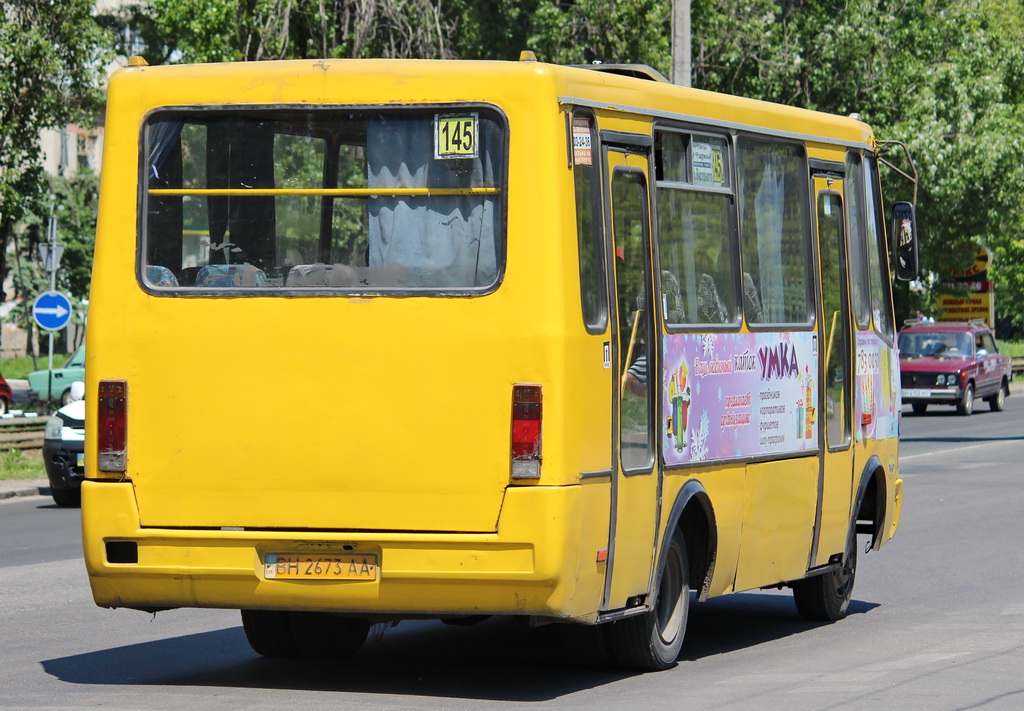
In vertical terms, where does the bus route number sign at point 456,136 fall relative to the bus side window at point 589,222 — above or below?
above

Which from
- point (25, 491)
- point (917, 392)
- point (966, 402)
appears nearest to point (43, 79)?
point (25, 491)

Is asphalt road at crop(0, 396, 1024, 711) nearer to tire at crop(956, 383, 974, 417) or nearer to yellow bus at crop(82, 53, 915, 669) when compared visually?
yellow bus at crop(82, 53, 915, 669)

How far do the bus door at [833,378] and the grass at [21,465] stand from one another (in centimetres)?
1412

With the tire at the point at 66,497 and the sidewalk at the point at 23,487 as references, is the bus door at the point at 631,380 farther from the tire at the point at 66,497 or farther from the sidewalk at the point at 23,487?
the sidewalk at the point at 23,487

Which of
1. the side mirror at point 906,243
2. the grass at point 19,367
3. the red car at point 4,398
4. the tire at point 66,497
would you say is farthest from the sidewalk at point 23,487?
the grass at point 19,367

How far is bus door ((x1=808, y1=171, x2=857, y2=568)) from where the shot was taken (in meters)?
10.5

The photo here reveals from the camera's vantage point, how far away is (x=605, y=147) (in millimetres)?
8109

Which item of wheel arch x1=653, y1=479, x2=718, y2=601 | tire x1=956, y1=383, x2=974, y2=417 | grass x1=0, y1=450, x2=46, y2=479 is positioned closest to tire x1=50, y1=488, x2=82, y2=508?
grass x1=0, y1=450, x2=46, y2=479

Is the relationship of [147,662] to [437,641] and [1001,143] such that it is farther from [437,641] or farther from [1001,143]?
[1001,143]

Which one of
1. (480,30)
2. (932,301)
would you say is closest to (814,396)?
(480,30)

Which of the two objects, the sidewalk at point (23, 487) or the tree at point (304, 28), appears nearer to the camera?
the sidewalk at point (23, 487)

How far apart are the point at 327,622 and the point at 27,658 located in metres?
1.53

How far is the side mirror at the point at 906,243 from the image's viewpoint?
11.6 metres

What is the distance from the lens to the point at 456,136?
7750mm
